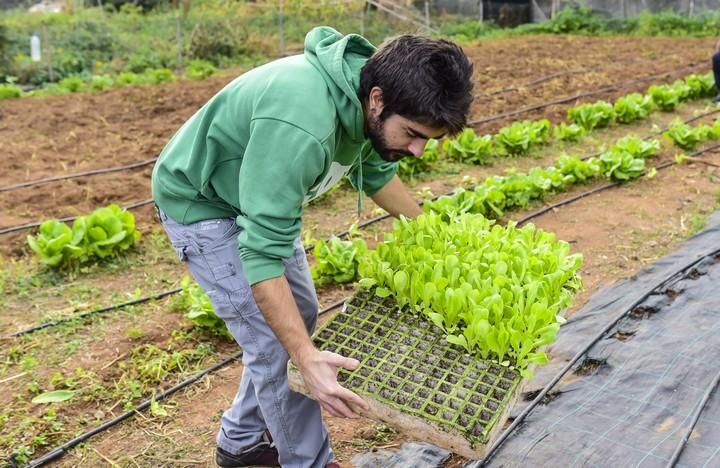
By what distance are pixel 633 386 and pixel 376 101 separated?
6.66ft

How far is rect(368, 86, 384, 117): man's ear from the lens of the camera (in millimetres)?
2057

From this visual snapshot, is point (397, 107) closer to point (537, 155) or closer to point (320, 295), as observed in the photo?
point (320, 295)

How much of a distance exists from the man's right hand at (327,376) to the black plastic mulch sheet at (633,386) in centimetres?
101

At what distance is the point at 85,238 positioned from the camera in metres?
4.77

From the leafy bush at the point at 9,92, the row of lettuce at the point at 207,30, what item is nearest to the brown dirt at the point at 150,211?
the leafy bush at the point at 9,92

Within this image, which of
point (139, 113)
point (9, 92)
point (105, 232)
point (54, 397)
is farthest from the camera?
point (9, 92)

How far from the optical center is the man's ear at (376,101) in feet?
6.75

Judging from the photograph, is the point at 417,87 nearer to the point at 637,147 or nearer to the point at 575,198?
the point at 575,198

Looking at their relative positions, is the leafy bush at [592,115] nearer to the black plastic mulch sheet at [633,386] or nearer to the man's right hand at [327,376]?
the black plastic mulch sheet at [633,386]

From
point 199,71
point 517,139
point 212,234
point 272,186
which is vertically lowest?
point 199,71

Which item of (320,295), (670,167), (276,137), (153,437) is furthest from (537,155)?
(276,137)

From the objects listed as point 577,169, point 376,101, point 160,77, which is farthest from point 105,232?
point 160,77

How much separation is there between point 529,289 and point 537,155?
509 centimetres

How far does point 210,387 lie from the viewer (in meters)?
3.55
